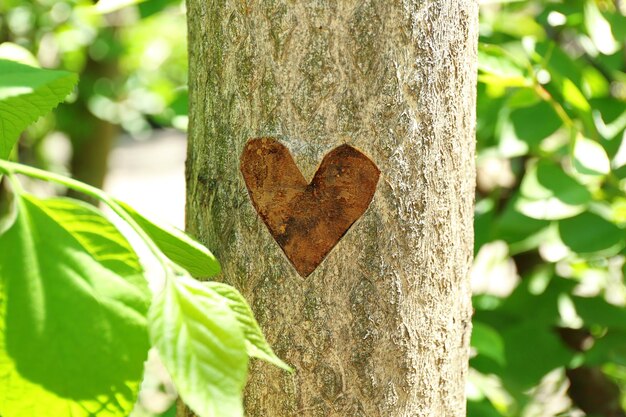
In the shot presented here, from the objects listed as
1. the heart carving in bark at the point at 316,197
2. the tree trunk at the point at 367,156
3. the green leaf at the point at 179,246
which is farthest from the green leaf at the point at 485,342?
the green leaf at the point at 179,246

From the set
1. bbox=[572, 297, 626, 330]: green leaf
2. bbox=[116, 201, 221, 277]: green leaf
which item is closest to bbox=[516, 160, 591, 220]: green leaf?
bbox=[572, 297, 626, 330]: green leaf

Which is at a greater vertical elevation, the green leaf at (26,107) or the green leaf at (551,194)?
the green leaf at (26,107)

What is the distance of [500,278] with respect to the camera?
173 inches

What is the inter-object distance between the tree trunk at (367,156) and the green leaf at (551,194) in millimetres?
417

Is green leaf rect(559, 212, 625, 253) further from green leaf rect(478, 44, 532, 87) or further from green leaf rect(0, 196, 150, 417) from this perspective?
green leaf rect(0, 196, 150, 417)

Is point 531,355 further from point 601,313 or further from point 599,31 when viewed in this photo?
point 599,31

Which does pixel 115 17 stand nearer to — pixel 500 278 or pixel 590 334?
pixel 590 334

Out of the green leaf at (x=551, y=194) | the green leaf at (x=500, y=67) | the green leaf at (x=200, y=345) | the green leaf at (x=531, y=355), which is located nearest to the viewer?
the green leaf at (x=200, y=345)

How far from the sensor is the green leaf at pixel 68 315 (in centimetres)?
47

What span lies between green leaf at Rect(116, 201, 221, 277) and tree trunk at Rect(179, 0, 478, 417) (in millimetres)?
110

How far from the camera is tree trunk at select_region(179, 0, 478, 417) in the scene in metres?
0.62

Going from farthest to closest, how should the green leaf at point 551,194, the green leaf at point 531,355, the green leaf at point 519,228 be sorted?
1. the green leaf at point 531,355
2. the green leaf at point 519,228
3. the green leaf at point 551,194

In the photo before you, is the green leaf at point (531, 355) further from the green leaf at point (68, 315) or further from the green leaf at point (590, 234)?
the green leaf at point (68, 315)

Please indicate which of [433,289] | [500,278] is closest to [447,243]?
[433,289]
